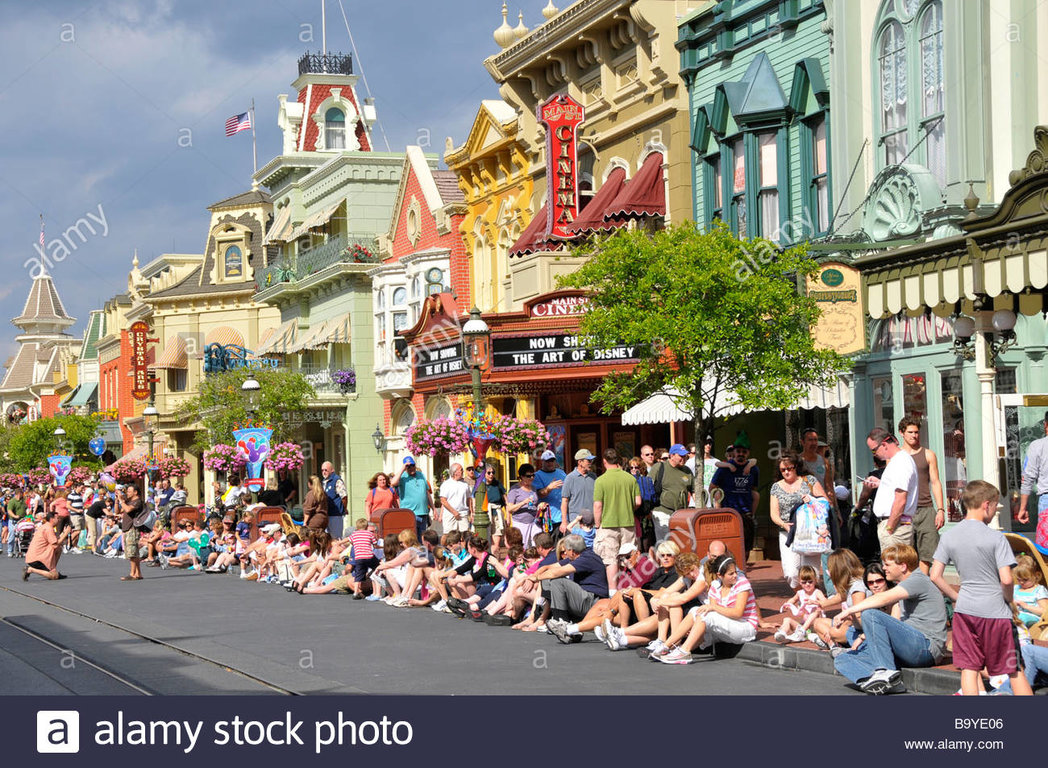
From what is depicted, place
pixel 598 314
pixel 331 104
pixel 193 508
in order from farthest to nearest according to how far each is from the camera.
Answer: pixel 331 104, pixel 193 508, pixel 598 314

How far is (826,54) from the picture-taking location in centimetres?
2139

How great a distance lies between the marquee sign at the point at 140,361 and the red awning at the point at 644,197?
1439 inches

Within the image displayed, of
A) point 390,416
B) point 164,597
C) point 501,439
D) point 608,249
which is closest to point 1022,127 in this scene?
point 608,249

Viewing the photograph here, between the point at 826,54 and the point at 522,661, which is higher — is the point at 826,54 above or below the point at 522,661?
above

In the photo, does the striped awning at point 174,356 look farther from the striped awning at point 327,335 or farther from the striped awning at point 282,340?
the striped awning at point 327,335

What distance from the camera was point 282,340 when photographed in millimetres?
48656

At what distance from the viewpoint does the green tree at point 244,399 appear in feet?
136

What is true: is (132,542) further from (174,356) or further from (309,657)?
(174,356)

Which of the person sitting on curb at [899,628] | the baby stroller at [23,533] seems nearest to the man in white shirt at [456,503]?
the person sitting on curb at [899,628]

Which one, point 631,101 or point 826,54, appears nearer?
point 826,54

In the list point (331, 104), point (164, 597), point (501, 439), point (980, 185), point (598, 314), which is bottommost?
point (164, 597)

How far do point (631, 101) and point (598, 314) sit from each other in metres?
11.3

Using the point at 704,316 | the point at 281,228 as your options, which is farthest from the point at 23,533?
the point at 704,316
